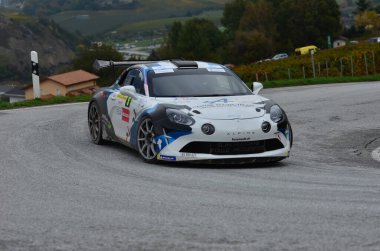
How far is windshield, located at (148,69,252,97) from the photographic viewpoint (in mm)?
11164

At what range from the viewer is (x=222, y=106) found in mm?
10398

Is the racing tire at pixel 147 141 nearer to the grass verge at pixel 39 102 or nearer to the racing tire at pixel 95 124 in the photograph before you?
the racing tire at pixel 95 124

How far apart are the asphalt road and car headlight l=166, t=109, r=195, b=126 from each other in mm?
550

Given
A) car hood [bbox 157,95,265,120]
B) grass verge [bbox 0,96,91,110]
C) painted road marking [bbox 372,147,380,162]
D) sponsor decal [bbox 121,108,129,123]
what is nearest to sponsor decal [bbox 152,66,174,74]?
sponsor decal [bbox 121,108,129,123]

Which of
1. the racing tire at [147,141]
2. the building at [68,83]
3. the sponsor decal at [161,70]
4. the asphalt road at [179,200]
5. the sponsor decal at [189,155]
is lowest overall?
the asphalt road at [179,200]

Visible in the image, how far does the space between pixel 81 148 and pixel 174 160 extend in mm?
2303

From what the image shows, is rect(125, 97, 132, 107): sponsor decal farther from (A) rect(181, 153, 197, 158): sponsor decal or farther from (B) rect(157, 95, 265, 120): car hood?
(A) rect(181, 153, 197, 158): sponsor decal

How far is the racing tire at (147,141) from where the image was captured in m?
10.2

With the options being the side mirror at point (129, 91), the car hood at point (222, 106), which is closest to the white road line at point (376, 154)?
the car hood at point (222, 106)

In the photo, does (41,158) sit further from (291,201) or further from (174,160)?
(291,201)

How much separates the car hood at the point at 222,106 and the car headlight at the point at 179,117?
0.34 ft

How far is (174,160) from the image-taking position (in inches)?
394

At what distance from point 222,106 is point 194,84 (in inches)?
41.6

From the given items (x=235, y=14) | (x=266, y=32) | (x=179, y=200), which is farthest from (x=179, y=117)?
(x=235, y=14)
